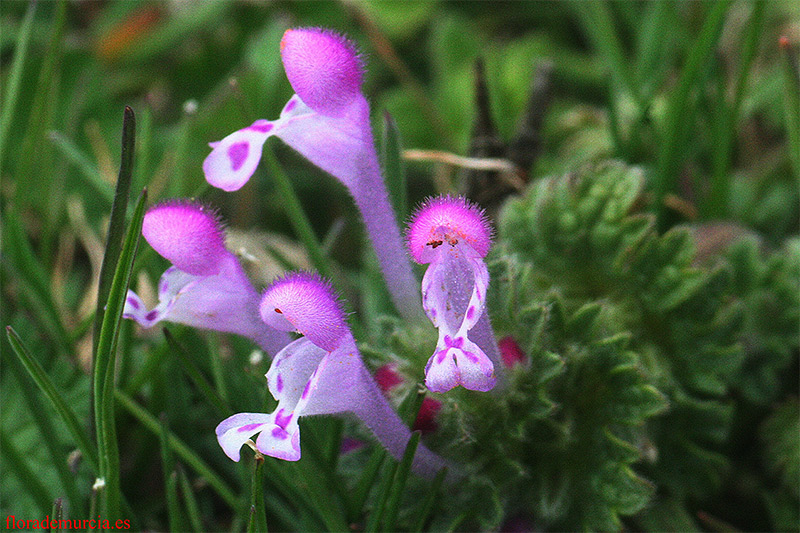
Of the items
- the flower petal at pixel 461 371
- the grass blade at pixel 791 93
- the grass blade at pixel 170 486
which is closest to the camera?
the flower petal at pixel 461 371

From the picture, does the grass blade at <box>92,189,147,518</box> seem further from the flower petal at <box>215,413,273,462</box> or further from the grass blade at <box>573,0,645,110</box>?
the grass blade at <box>573,0,645,110</box>

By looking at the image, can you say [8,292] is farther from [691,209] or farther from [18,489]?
[691,209]

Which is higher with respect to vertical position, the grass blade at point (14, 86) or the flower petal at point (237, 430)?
the grass blade at point (14, 86)

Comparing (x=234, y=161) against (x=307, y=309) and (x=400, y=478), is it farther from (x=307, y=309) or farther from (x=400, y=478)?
(x=400, y=478)

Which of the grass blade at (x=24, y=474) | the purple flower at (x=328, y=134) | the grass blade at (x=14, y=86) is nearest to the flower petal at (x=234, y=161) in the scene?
the purple flower at (x=328, y=134)

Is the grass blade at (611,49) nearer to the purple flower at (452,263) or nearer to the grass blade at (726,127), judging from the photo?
the grass blade at (726,127)

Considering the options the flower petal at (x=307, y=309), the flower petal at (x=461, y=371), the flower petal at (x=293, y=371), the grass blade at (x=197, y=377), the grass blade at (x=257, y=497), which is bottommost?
the grass blade at (x=257, y=497)
